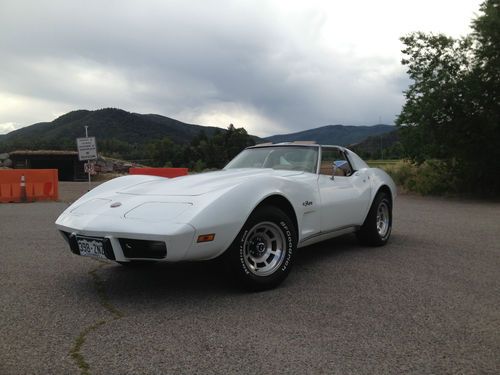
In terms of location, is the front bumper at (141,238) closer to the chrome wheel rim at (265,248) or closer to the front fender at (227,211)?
the front fender at (227,211)

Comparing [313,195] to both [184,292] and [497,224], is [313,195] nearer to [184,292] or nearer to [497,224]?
[184,292]

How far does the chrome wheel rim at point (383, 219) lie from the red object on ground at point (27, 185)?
10.3 meters

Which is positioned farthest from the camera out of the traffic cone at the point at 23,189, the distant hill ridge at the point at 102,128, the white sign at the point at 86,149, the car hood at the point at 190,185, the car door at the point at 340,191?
the distant hill ridge at the point at 102,128

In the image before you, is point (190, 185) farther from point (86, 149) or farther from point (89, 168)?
point (89, 168)

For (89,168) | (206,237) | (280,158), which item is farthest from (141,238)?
(89,168)

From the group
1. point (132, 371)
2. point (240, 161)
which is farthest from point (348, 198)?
point (132, 371)

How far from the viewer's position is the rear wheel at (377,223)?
5.33 metres

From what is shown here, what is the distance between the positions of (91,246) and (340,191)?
2.60 m

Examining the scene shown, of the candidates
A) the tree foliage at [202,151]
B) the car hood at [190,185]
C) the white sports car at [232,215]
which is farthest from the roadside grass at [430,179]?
the tree foliage at [202,151]

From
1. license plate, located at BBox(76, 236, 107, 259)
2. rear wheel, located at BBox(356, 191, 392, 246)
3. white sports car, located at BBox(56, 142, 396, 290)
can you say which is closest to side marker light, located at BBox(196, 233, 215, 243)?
white sports car, located at BBox(56, 142, 396, 290)

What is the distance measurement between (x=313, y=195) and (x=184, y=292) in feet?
4.99

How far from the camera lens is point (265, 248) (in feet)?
12.0

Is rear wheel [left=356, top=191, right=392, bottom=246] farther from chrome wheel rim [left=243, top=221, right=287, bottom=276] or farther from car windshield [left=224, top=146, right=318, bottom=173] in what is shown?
chrome wheel rim [left=243, top=221, right=287, bottom=276]

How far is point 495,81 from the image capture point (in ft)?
43.1
